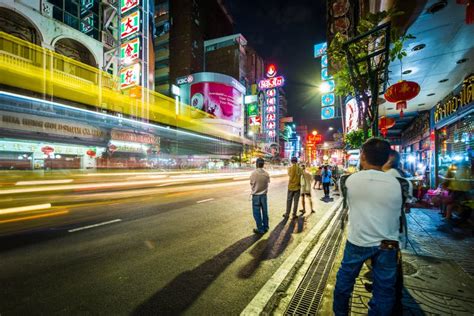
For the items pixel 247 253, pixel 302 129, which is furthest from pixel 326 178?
pixel 302 129

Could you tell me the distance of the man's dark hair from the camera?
7.28ft

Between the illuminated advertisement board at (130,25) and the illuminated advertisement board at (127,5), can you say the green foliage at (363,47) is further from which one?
the illuminated advertisement board at (127,5)

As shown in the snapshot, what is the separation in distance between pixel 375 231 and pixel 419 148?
15.3 meters

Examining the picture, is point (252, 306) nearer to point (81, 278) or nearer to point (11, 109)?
point (81, 278)

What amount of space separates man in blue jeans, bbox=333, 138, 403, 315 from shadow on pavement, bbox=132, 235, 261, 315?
1.84 metres

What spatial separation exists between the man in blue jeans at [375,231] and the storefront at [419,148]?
9.46 metres

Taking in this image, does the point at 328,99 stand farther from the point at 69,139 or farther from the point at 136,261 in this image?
the point at 69,139

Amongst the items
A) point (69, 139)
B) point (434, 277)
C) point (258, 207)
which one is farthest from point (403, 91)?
point (69, 139)

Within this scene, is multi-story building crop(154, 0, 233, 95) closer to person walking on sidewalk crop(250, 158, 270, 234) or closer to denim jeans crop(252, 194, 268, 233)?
person walking on sidewalk crop(250, 158, 270, 234)

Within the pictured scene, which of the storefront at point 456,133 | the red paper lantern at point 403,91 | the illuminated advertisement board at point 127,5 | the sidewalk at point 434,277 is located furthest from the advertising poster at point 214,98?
the sidewalk at point 434,277

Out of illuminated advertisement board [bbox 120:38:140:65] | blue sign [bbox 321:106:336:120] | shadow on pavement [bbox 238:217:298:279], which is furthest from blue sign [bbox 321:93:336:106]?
shadow on pavement [bbox 238:217:298:279]

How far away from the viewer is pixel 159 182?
15797mm

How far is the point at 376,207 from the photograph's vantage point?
6.97 ft

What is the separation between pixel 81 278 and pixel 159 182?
41.7ft
